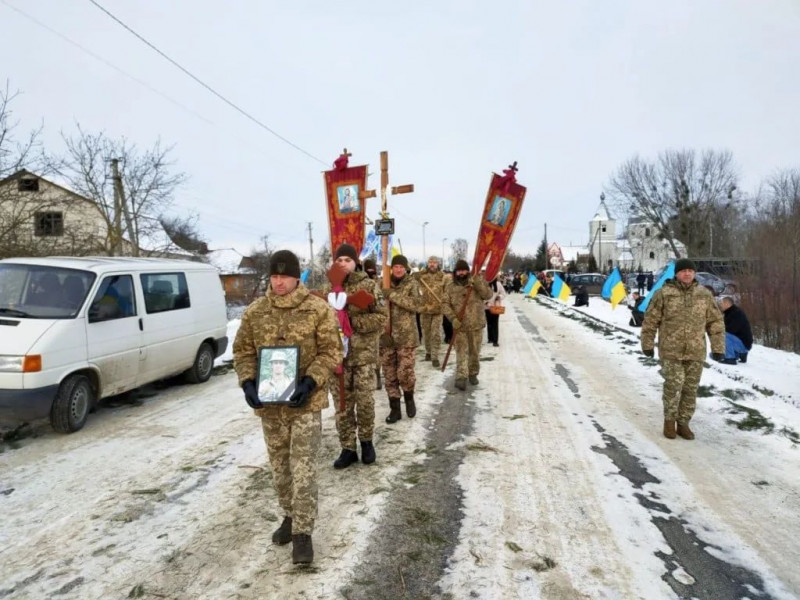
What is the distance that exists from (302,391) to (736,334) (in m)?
9.97

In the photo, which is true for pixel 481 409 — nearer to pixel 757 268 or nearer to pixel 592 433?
pixel 592 433

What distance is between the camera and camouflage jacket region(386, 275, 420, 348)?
5.95 m

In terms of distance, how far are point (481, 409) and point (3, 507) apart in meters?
4.78

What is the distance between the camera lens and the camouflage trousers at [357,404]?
14.6 ft

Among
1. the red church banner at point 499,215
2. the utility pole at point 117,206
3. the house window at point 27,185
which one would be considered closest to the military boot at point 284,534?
the red church banner at point 499,215

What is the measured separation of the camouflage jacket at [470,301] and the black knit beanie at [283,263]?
448 centimetres

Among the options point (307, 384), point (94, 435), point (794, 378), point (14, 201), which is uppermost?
point (14, 201)

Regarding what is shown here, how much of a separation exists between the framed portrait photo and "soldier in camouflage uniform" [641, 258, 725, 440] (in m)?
4.22

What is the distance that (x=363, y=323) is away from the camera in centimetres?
453

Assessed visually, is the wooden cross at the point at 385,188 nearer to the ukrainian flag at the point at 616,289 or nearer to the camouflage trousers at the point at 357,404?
the camouflage trousers at the point at 357,404

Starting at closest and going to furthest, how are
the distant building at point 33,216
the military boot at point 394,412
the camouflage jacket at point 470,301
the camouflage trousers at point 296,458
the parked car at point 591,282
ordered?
the camouflage trousers at point 296,458 → the military boot at point 394,412 → the camouflage jacket at point 470,301 → the distant building at point 33,216 → the parked car at point 591,282

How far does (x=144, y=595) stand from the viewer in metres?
2.73

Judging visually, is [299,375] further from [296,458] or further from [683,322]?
[683,322]

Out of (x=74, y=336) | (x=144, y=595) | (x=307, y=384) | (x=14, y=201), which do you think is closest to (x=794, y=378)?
(x=307, y=384)
